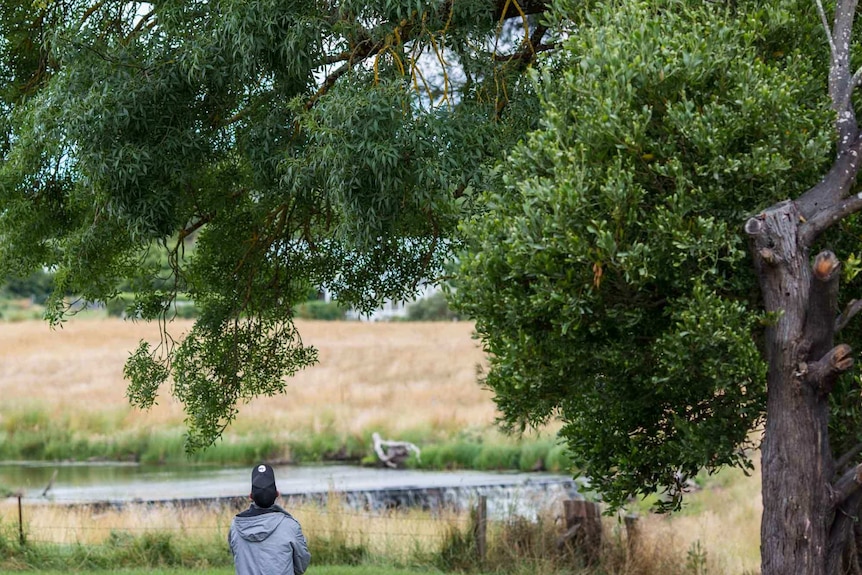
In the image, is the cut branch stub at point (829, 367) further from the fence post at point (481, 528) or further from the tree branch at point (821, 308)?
the fence post at point (481, 528)

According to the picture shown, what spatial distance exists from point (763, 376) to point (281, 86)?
5.26 metres

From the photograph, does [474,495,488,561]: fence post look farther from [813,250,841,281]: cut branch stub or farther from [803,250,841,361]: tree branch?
[813,250,841,281]: cut branch stub

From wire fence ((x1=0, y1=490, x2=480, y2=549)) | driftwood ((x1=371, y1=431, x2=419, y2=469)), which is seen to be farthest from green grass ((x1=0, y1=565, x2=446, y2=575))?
driftwood ((x1=371, y1=431, x2=419, y2=469))

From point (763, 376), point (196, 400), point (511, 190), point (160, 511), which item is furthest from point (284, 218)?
point (160, 511)

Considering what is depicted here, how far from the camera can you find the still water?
2477 cm

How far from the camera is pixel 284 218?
1210 centimetres

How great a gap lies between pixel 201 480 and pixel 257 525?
21.6m

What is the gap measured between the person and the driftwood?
23.3 meters

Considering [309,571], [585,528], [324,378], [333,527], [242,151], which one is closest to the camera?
[242,151]

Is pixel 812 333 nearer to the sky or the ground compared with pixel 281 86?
nearer to the ground

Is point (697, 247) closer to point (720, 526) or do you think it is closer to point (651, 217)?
point (651, 217)

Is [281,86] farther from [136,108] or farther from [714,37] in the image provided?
[714,37]

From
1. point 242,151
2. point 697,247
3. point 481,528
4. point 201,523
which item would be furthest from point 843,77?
point 201,523

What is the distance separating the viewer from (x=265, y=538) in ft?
22.5
